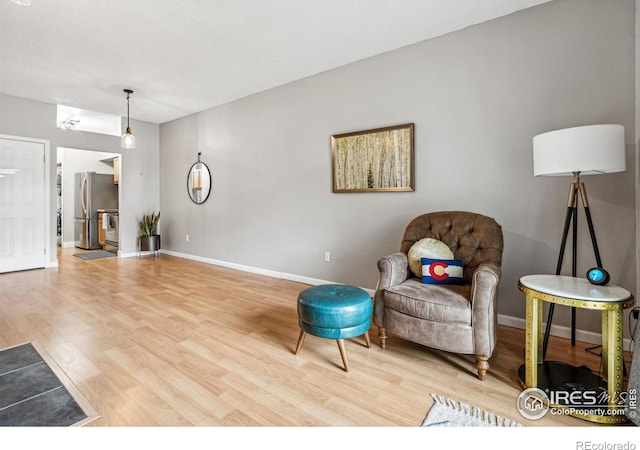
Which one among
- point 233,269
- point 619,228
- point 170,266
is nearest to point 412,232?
point 619,228

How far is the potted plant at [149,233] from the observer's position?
6.14 meters

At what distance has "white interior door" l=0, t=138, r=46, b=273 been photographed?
4.70 meters

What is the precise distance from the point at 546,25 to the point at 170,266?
552 centimetres

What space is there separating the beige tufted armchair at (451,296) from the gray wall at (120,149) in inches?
220

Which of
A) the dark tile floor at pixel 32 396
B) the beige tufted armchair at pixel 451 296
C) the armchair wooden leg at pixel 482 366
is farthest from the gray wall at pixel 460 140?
the dark tile floor at pixel 32 396

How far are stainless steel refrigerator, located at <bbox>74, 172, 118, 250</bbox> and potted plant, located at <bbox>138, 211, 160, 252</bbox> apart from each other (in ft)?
6.21

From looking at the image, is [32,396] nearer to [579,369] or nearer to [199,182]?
[579,369]

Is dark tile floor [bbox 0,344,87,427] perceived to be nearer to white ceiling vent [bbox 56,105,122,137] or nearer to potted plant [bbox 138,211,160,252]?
potted plant [bbox 138,211,160,252]

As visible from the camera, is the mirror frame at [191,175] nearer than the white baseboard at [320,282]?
No

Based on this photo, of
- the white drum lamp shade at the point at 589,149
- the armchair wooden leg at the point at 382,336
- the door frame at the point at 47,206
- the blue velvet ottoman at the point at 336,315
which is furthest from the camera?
the door frame at the point at 47,206

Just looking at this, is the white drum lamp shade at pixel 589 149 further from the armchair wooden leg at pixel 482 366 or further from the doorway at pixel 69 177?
the doorway at pixel 69 177

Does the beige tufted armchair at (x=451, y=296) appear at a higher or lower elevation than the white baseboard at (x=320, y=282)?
higher

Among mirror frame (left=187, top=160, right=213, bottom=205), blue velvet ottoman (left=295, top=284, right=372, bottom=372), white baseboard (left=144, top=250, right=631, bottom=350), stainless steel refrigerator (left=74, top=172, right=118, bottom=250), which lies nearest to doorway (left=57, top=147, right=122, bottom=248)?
stainless steel refrigerator (left=74, top=172, right=118, bottom=250)
